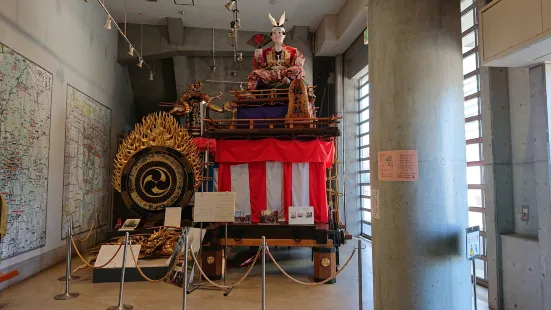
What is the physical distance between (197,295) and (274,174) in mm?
2590

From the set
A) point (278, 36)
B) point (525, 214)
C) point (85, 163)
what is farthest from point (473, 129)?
point (85, 163)

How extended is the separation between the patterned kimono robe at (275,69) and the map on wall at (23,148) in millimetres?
3885

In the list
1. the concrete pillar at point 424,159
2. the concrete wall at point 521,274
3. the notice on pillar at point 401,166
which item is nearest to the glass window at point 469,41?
the concrete pillar at point 424,159

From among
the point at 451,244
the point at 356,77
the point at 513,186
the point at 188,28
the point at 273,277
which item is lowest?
the point at 273,277

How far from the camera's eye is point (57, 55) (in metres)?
7.16

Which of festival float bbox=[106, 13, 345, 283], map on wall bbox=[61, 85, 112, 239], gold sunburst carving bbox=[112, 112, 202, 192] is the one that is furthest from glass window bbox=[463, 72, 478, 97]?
map on wall bbox=[61, 85, 112, 239]

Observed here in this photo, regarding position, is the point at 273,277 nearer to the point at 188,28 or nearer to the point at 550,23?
the point at 550,23

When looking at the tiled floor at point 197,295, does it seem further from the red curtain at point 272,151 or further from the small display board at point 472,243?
the red curtain at point 272,151

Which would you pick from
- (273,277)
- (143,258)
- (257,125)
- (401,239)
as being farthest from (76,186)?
(401,239)

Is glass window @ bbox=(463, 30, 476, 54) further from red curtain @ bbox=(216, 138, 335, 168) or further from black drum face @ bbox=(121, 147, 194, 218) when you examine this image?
black drum face @ bbox=(121, 147, 194, 218)

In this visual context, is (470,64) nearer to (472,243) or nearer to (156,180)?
(472,243)

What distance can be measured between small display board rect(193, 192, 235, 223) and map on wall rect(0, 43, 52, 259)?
9.58 ft

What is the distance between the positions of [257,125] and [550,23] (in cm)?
483

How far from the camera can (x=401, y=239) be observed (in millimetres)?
3477
